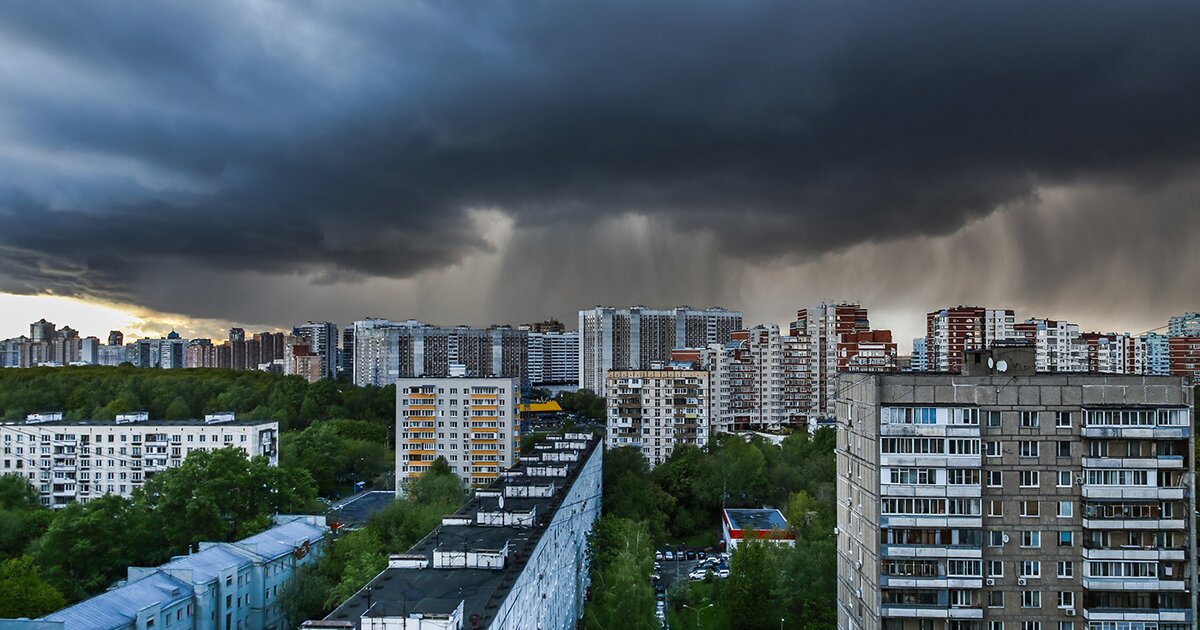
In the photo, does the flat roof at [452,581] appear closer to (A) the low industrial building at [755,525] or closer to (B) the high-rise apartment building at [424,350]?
(A) the low industrial building at [755,525]

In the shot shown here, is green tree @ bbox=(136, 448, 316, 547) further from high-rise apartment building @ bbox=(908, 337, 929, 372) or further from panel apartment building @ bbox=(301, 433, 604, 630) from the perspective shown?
high-rise apartment building @ bbox=(908, 337, 929, 372)

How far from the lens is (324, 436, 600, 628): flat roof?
11.0 metres

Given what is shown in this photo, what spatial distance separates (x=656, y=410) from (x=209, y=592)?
24.0m

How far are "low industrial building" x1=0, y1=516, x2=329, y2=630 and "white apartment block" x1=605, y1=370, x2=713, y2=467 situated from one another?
17.6m

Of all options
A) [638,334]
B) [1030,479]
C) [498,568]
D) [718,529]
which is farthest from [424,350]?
[1030,479]

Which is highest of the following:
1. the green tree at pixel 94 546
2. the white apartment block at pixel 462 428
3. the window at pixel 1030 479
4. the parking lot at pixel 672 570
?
the window at pixel 1030 479

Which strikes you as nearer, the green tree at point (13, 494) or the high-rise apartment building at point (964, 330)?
the green tree at point (13, 494)

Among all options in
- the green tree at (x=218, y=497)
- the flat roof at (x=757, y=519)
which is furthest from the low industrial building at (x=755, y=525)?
the green tree at (x=218, y=497)

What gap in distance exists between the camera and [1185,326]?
59375mm

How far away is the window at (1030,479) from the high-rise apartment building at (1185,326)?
179ft

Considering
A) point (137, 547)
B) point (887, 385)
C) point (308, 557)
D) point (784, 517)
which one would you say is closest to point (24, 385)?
point (137, 547)

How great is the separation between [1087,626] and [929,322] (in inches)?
1868

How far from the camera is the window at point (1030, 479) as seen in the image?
12.8 m

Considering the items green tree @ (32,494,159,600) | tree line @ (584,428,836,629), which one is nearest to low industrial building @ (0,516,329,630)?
green tree @ (32,494,159,600)
